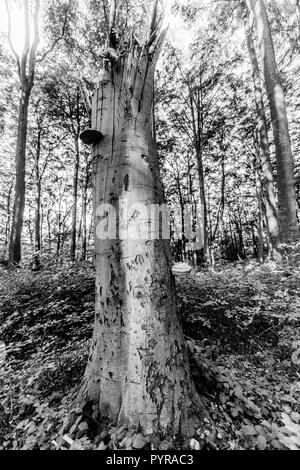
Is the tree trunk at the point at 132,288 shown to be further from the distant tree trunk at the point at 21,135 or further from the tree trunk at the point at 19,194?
the tree trunk at the point at 19,194

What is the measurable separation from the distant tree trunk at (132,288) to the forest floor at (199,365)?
0.62ft

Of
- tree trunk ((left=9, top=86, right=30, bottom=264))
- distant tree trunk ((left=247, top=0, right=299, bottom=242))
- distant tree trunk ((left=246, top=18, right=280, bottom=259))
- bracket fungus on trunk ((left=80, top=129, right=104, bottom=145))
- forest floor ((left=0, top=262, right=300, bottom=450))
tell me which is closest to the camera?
forest floor ((left=0, top=262, right=300, bottom=450))

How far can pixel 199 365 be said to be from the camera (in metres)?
2.00

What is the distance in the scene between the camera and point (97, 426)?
1.51 m

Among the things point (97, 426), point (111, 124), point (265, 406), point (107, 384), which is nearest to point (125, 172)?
point (111, 124)

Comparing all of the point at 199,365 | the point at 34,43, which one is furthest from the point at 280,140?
the point at 34,43

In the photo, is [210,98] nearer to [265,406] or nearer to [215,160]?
[215,160]

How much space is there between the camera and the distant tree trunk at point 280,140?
4.95 meters

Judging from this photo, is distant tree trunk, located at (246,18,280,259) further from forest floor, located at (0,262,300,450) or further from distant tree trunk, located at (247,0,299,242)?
forest floor, located at (0,262,300,450)

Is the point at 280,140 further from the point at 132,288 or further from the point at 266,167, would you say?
the point at 132,288

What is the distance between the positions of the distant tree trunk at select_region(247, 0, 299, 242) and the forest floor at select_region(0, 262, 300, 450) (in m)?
1.26

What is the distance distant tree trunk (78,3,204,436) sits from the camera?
1492mm

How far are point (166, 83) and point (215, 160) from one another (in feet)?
23.2

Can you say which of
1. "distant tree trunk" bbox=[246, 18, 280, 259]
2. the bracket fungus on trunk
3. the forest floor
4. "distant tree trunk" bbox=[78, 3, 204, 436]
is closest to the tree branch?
"distant tree trunk" bbox=[246, 18, 280, 259]
